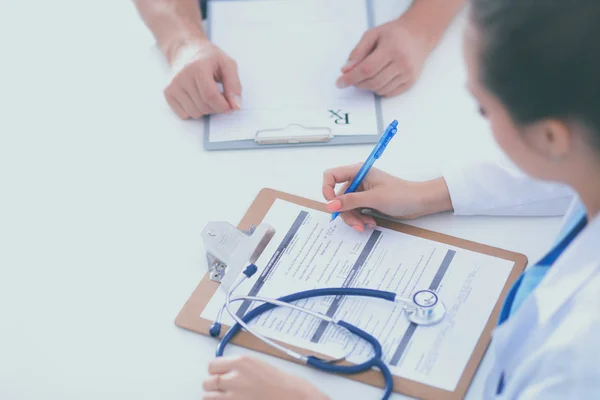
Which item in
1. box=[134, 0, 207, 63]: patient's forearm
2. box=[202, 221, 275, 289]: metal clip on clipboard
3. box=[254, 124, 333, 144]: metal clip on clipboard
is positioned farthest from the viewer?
box=[134, 0, 207, 63]: patient's forearm

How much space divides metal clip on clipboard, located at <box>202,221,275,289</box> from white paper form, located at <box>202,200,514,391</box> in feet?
0.05

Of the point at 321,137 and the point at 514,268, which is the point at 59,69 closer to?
the point at 321,137

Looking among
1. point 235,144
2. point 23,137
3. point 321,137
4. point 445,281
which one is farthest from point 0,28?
point 445,281

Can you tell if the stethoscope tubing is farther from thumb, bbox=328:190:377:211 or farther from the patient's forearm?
the patient's forearm

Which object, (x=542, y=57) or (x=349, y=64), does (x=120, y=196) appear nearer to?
(x=349, y=64)

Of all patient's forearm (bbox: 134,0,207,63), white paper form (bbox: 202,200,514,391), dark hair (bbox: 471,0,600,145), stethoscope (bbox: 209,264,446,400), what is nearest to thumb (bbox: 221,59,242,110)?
patient's forearm (bbox: 134,0,207,63)

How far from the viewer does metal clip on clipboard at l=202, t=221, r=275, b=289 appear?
103cm

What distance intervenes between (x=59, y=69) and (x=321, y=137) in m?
0.51

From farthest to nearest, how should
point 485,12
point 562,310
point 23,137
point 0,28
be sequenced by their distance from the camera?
point 0,28, point 23,137, point 562,310, point 485,12

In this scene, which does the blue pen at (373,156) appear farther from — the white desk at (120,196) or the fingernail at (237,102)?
the fingernail at (237,102)

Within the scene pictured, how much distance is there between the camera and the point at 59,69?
136 centimetres

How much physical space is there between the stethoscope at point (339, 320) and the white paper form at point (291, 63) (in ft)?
1.04

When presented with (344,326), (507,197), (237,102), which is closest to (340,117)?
(237,102)

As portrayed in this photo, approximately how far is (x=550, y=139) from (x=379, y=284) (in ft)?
1.20
